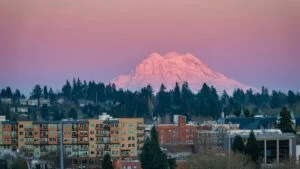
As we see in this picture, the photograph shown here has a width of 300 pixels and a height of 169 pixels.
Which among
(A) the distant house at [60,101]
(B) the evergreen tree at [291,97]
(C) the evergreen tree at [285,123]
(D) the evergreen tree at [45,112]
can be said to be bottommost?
(C) the evergreen tree at [285,123]

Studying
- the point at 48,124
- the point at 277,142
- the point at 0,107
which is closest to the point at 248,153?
the point at 277,142

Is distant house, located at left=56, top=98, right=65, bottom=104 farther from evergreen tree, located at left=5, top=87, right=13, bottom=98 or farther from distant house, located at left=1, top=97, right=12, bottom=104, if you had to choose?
distant house, located at left=1, top=97, right=12, bottom=104

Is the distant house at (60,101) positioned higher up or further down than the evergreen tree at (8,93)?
further down

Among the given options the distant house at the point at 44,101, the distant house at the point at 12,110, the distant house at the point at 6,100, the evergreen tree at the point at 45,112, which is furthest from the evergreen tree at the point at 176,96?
the distant house at the point at 12,110

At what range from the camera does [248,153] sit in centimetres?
2116

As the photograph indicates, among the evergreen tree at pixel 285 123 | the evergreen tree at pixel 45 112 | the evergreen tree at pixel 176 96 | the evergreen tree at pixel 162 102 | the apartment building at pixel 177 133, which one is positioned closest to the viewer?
the evergreen tree at pixel 285 123

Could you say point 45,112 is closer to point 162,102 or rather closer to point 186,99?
point 162,102

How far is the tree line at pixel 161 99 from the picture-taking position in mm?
46000

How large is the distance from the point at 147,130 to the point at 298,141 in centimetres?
934

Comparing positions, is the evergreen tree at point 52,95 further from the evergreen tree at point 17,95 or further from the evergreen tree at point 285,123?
the evergreen tree at point 285,123

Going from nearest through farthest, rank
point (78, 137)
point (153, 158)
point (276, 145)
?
point (153, 158) → point (276, 145) → point (78, 137)

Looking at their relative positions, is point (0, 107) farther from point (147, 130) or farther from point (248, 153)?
point (248, 153)

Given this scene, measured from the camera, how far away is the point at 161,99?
50.2m

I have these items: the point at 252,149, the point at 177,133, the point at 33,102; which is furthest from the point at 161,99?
the point at 252,149
